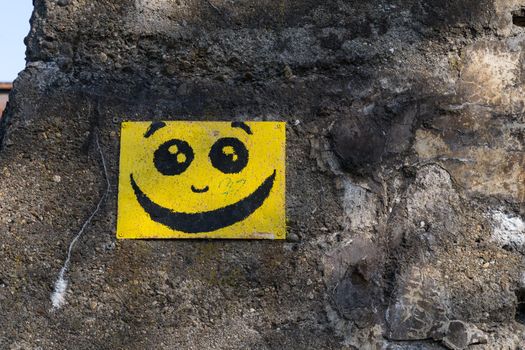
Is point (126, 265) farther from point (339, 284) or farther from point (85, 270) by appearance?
point (339, 284)

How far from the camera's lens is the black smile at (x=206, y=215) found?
1249mm

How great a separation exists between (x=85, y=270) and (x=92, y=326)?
0.34 ft

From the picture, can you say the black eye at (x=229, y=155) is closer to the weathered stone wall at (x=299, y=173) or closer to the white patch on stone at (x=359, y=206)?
the weathered stone wall at (x=299, y=173)

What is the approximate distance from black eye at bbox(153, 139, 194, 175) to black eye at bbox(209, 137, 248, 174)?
0.16 feet

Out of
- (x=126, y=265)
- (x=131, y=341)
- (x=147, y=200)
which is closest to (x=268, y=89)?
(x=147, y=200)

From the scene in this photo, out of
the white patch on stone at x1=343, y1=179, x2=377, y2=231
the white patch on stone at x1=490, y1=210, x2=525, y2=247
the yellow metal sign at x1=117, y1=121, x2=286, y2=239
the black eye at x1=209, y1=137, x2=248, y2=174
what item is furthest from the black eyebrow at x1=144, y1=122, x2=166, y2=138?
the white patch on stone at x1=490, y1=210, x2=525, y2=247

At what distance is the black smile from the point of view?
125cm

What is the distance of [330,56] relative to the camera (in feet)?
4.32

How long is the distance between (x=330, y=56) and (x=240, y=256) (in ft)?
1.42

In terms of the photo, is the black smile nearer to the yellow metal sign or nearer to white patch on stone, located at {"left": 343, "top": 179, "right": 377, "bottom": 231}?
the yellow metal sign

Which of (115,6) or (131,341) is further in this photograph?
(115,6)

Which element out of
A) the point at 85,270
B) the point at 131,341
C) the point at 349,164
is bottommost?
the point at 131,341

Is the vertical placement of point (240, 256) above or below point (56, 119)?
below

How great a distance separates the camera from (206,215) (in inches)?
49.3
